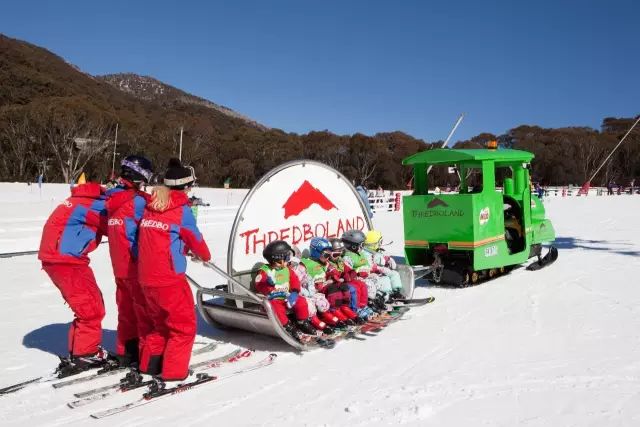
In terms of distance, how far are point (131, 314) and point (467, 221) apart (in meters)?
5.44

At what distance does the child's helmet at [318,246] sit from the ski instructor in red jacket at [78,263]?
8.05 ft

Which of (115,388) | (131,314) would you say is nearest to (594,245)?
(131,314)

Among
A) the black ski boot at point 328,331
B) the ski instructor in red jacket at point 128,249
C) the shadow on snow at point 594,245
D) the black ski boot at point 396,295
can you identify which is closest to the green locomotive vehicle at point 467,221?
the black ski boot at point 396,295

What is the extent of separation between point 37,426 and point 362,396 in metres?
2.35

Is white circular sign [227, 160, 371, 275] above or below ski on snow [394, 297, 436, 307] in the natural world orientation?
above

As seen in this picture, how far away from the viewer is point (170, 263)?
4.41 metres

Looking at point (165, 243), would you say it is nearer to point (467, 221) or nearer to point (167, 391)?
point (167, 391)

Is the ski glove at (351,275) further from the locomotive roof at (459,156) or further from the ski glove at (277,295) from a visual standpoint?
the locomotive roof at (459,156)

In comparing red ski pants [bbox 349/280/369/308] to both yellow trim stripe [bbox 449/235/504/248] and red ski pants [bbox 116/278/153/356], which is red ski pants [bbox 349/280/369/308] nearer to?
red ski pants [bbox 116/278/153/356]

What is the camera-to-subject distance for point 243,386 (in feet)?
14.8

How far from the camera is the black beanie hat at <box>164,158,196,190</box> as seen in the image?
4555 mm

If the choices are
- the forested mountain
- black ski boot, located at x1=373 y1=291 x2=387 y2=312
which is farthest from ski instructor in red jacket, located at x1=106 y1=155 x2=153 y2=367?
the forested mountain

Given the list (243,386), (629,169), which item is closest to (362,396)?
(243,386)

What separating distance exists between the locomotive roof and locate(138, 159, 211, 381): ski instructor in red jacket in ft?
17.3
